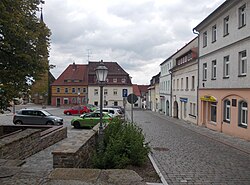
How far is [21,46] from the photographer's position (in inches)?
441

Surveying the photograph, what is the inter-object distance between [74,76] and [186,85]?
1829 inches

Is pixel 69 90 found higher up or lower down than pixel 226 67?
lower down

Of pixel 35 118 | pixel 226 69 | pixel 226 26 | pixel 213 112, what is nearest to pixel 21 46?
pixel 35 118

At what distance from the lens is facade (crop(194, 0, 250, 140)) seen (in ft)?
52.6

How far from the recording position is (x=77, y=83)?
70.9 meters

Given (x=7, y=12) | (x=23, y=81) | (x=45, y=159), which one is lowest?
(x=45, y=159)

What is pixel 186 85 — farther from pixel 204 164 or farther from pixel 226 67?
pixel 204 164

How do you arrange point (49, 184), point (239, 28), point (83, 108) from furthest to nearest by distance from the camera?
point (83, 108)
point (239, 28)
point (49, 184)

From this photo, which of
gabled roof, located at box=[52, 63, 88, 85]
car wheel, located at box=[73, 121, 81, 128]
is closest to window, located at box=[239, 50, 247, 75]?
car wheel, located at box=[73, 121, 81, 128]

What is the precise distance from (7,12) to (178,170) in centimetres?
827

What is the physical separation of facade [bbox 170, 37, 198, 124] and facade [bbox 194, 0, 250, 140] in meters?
2.49

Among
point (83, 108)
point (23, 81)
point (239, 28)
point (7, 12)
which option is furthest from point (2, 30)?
point (83, 108)

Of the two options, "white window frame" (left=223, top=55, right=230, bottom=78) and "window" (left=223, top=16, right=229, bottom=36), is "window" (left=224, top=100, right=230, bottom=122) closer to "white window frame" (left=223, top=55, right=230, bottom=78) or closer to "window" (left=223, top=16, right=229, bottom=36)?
"white window frame" (left=223, top=55, right=230, bottom=78)

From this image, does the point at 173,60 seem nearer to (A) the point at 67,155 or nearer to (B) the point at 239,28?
(B) the point at 239,28
